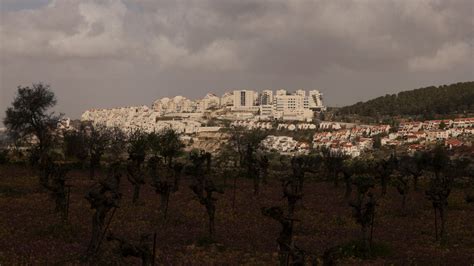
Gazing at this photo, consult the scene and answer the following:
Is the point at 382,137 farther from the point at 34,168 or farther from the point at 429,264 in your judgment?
the point at 429,264

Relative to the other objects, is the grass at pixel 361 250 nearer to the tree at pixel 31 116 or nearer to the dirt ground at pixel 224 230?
the dirt ground at pixel 224 230

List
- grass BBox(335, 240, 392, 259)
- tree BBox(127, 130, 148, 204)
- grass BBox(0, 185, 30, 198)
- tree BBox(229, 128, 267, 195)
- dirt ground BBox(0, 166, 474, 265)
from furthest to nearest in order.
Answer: tree BBox(229, 128, 267, 195) < grass BBox(0, 185, 30, 198) < tree BBox(127, 130, 148, 204) < grass BBox(335, 240, 392, 259) < dirt ground BBox(0, 166, 474, 265)

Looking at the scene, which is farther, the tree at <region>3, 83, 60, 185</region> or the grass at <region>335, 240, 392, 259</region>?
the tree at <region>3, 83, 60, 185</region>

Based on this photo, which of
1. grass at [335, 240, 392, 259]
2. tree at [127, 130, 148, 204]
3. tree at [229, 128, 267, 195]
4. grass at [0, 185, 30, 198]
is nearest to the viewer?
grass at [335, 240, 392, 259]

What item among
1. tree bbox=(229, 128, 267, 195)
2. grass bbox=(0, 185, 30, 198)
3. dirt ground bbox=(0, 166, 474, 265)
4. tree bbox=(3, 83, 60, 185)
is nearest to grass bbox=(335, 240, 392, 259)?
dirt ground bbox=(0, 166, 474, 265)

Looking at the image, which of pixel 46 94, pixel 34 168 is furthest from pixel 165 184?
pixel 46 94

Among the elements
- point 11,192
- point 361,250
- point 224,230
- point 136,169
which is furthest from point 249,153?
point 361,250

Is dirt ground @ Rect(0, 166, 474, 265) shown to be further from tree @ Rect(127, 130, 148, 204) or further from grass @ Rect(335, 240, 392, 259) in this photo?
tree @ Rect(127, 130, 148, 204)

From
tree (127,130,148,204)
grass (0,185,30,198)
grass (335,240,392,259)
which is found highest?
tree (127,130,148,204)

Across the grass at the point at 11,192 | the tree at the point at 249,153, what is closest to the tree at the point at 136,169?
the grass at the point at 11,192
